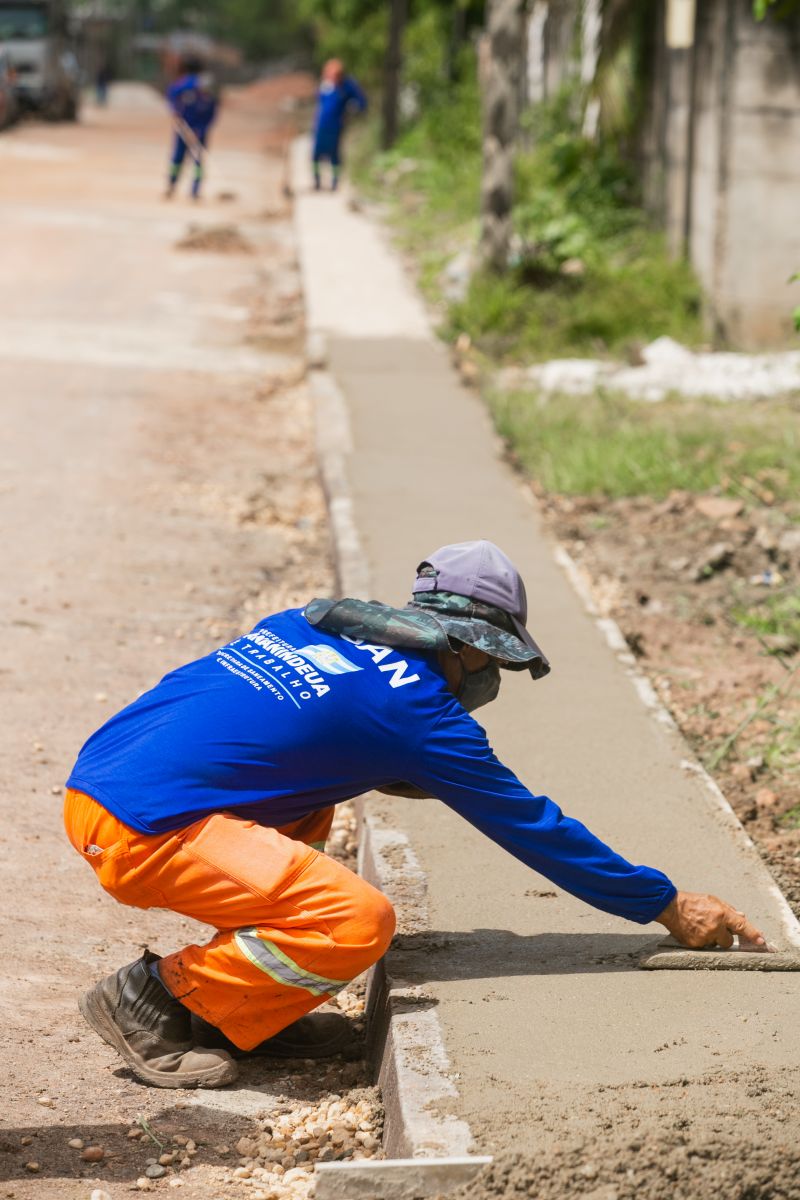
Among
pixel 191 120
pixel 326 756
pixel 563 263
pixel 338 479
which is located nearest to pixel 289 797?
pixel 326 756

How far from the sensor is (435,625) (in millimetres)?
3422

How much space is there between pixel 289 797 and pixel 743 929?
113 cm

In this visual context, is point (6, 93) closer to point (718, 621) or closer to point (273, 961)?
point (718, 621)

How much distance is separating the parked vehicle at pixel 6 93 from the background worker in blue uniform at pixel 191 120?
26.9ft

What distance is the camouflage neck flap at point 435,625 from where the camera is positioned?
3.40m

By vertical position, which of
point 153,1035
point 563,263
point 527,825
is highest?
point 527,825

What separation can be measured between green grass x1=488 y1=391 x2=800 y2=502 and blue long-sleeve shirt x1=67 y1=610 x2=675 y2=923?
4.58m

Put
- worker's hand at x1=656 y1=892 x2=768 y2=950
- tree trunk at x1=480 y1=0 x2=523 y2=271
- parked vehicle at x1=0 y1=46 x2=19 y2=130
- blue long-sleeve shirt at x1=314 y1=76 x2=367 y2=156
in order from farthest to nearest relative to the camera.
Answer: parked vehicle at x1=0 y1=46 x2=19 y2=130, blue long-sleeve shirt at x1=314 y1=76 x2=367 y2=156, tree trunk at x1=480 y1=0 x2=523 y2=271, worker's hand at x1=656 y1=892 x2=768 y2=950

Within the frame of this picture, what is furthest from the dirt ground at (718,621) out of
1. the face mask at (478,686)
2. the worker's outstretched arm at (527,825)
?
the face mask at (478,686)

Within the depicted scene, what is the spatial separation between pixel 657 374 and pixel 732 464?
7.01 feet

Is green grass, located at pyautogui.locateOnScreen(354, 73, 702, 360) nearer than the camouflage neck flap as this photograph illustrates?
No

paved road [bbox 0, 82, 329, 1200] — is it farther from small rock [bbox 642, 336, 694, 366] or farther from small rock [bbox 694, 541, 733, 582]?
small rock [bbox 642, 336, 694, 366]

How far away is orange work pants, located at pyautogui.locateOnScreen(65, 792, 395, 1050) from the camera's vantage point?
3.35 metres

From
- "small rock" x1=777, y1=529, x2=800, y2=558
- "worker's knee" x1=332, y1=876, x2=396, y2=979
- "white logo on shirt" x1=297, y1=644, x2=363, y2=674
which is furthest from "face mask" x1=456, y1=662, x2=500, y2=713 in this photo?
"small rock" x1=777, y1=529, x2=800, y2=558
